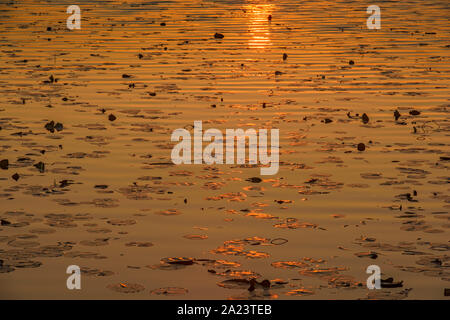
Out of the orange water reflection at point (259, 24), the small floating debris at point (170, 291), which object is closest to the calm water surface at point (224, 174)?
the small floating debris at point (170, 291)

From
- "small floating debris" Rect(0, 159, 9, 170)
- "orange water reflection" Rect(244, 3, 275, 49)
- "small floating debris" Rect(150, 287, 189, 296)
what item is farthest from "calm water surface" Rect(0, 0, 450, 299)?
"orange water reflection" Rect(244, 3, 275, 49)

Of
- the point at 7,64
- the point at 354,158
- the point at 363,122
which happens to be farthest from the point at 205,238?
the point at 7,64

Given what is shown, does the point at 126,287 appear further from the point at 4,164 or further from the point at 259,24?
the point at 259,24

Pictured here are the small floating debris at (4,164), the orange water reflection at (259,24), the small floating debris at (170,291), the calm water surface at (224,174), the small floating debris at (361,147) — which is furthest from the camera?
the orange water reflection at (259,24)

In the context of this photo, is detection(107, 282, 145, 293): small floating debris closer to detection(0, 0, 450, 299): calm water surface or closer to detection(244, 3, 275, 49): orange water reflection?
detection(0, 0, 450, 299): calm water surface

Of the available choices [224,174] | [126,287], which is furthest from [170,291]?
[224,174]

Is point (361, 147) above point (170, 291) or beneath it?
above

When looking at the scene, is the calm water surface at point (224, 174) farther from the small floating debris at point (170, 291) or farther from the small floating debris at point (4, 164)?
the small floating debris at point (4, 164)

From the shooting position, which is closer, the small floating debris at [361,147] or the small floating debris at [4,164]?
the small floating debris at [4,164]

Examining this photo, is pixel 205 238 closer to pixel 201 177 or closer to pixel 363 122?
pixel 201 177

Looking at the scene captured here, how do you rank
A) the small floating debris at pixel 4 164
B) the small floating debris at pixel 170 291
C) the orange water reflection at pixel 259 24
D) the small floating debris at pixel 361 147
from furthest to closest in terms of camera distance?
the orange water reflection at pixel 259 24 < the small floating debris at pixel 361 147 < the small floating debris at pixel 4 164 < the small floating debris at pixel 170 291

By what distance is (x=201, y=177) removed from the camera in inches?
466

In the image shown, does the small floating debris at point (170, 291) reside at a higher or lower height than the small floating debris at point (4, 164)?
lower

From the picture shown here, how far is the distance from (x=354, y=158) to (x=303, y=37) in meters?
15.0
